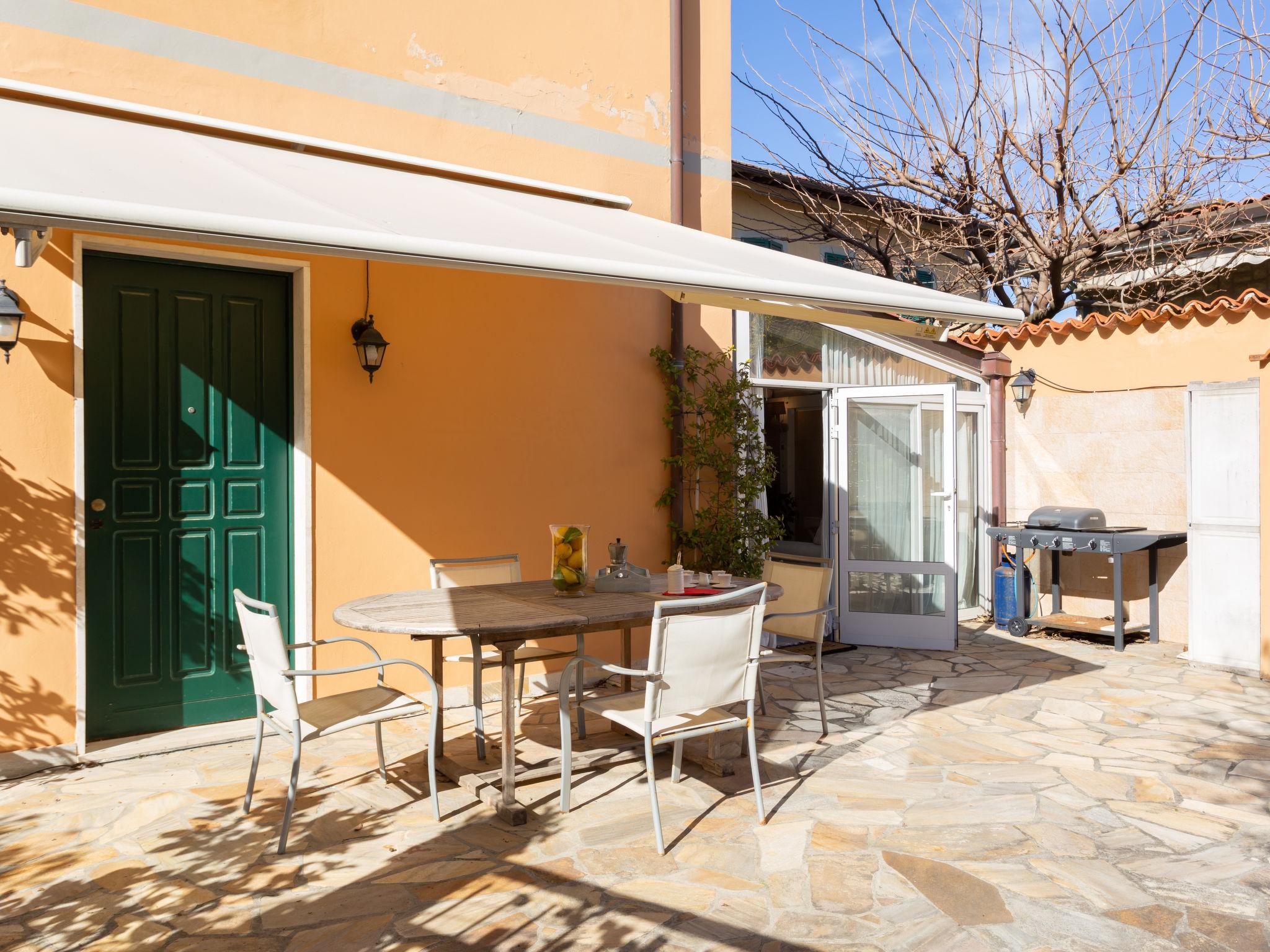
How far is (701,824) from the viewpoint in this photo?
3918 millimetres

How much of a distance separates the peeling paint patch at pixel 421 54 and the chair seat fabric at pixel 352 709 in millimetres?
4001

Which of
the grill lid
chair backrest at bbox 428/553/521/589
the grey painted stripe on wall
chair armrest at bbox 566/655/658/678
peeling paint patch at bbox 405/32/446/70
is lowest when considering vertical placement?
chair armrest at bbox 566/655/658/678

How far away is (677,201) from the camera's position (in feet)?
23.2

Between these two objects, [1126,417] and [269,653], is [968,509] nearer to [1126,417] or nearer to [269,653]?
[1126,417]

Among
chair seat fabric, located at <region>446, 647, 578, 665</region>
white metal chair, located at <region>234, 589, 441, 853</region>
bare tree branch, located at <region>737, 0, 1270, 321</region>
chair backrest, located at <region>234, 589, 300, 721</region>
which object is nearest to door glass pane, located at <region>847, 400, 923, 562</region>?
chair seat fabric, located at <region>446, 647, 578, 665</region>

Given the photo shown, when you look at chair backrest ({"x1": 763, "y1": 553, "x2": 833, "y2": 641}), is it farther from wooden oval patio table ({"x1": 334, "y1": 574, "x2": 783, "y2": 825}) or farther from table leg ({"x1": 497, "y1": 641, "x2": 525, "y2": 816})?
table leg ({"x1": 497, "y1": 641, "x2": 525, "y2": 816})

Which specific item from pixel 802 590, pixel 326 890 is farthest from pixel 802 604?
pixel 326 890

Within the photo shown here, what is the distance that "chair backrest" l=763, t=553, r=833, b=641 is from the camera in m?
5.11

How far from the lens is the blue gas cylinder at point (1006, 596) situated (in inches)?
336

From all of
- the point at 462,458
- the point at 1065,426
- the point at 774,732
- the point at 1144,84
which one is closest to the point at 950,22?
the point at 1144,84

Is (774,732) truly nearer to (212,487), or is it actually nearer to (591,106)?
(212,487)

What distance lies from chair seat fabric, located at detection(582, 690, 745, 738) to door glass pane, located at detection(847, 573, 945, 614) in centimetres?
420

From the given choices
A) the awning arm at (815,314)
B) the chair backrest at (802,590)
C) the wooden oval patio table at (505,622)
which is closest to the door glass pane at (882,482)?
the awning arm at (815,314)

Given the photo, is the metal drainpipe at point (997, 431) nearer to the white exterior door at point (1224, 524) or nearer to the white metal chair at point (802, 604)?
the white exterior door at point (1224, 524)
